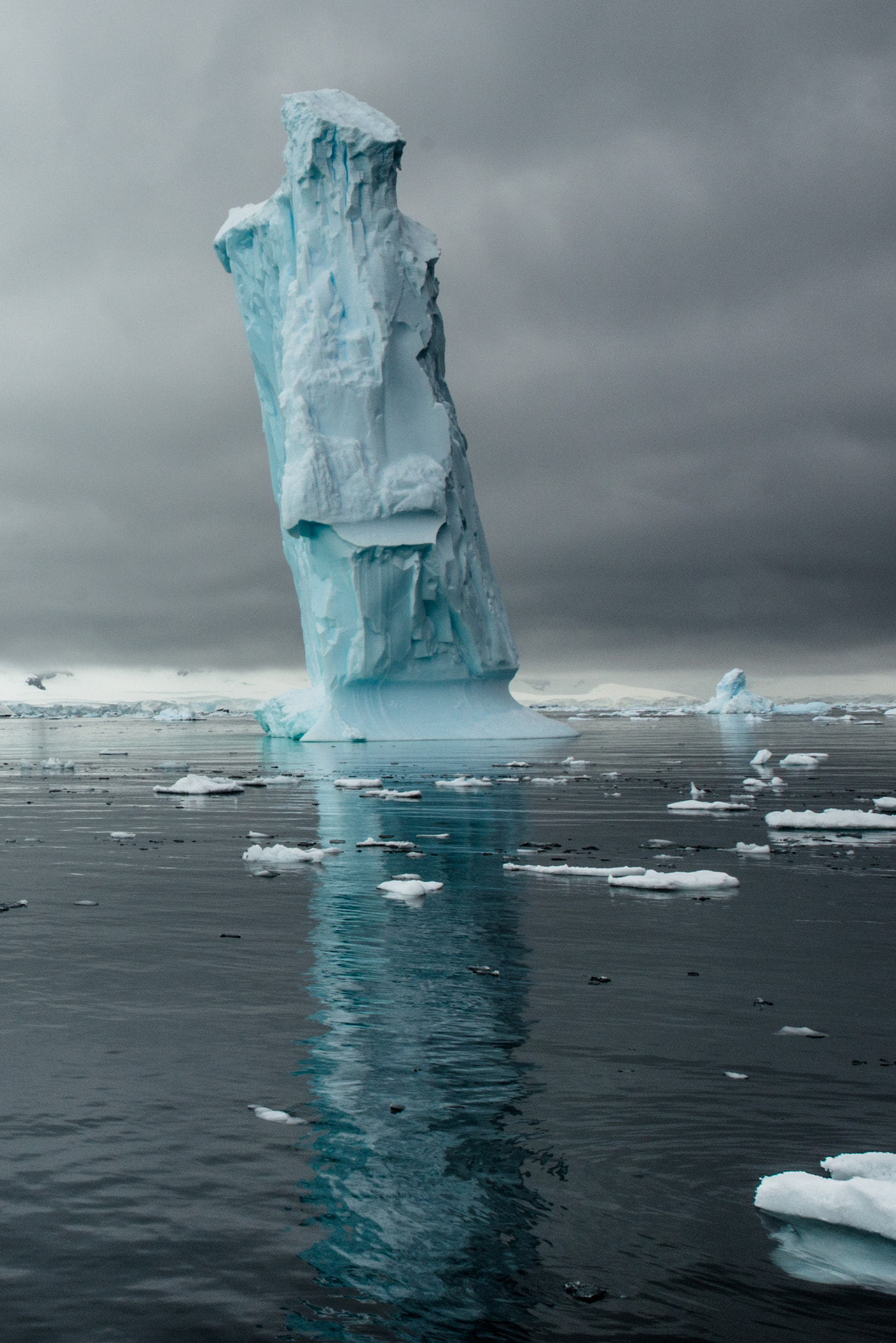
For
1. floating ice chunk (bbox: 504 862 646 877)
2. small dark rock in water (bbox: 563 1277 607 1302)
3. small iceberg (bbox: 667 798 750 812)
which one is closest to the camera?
small dark rock in water (bbox: 563 1277 607 1302)

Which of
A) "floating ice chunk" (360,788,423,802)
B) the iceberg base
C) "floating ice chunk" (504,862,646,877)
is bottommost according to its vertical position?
"floating ice chunk" (504,862,646,877)

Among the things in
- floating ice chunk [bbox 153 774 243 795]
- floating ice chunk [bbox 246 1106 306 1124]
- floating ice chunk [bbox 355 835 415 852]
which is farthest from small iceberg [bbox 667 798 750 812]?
floating ice chunk [bbox 246 1106 306 1124]

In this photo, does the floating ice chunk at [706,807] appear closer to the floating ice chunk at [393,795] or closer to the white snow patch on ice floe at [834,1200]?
the floating ice chunk at [393,795]

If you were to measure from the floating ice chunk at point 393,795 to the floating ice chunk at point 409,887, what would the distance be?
356 inches

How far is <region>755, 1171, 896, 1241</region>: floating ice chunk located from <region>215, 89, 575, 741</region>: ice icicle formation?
34.5m

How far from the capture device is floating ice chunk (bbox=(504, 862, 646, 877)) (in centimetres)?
1082

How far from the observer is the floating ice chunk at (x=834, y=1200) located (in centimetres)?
349

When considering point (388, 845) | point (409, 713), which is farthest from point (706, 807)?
point (409, 713)

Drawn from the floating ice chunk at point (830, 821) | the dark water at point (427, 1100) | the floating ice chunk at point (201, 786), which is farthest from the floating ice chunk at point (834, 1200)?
the floating ice chunk at point (201, 786)

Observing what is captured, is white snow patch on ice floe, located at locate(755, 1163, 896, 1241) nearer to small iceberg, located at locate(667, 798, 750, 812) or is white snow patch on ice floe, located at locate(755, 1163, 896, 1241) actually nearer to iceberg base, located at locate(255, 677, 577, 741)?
small iceberg, located at locate(667, 798, 750, 812)

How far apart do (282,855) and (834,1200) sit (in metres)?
9.05

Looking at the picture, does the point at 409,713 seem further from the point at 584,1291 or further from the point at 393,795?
the point at 584,1291

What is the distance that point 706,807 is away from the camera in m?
17.3

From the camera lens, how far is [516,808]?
17.9 meters
